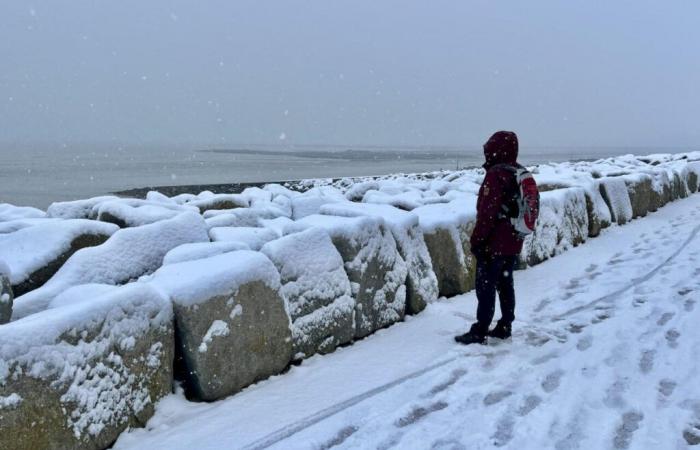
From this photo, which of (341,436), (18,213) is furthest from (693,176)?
(18,213)

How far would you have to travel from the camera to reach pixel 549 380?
3525 millimetres

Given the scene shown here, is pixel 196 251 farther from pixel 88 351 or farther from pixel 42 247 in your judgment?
pixel 88 351

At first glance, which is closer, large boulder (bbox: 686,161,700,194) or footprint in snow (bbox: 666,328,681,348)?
footprint in snow (bbox: 666,328,681,348)

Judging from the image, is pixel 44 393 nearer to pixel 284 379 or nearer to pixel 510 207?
pixel 284 379

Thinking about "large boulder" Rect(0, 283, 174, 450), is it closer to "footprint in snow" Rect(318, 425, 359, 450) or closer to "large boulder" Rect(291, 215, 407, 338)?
"footprint in snow" Rect(318, 425, 359, 450)

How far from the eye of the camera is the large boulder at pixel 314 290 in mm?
3885

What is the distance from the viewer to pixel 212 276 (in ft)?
11.0

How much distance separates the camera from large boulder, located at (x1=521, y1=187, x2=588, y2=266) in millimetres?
6941

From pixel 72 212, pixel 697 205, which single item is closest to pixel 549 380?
pixel 72 212

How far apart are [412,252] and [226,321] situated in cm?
216

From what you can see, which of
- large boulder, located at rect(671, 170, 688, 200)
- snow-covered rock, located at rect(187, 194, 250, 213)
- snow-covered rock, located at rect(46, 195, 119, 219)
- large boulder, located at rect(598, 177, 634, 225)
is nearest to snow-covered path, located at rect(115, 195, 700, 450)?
snow-covered rock, located at rect(187, 194, 250, 213)

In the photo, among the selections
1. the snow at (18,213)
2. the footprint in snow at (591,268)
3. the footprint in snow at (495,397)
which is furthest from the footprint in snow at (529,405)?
the snow at (18,213)

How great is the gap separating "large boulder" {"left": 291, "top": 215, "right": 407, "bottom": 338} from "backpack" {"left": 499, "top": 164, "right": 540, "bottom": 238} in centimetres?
103

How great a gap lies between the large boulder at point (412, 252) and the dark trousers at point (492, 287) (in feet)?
2.48
